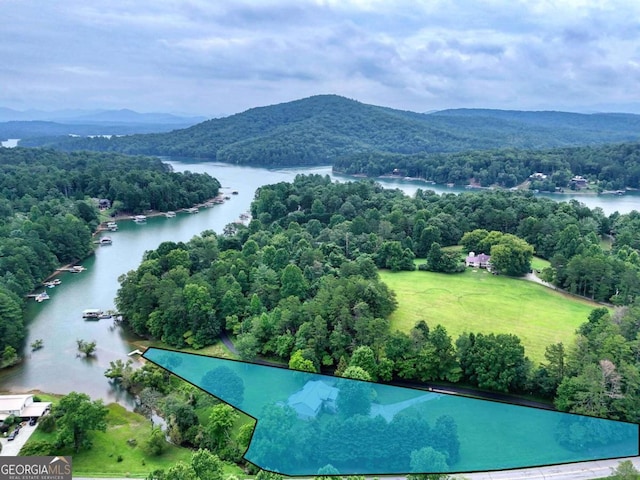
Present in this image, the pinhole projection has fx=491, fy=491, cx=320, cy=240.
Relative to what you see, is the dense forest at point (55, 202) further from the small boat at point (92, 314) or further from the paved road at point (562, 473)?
the paved road at point (562, 473)

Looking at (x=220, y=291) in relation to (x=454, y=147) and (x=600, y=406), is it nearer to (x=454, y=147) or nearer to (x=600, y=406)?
(x=600, y=406)

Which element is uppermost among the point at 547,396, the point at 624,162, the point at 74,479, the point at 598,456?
the point at 624,162

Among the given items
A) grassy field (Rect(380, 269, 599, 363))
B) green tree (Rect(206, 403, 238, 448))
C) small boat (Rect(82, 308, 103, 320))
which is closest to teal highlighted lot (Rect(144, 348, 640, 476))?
green tree (Rect(206, 403, 238, 448))

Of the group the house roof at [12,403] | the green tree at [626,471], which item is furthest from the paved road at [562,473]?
the house roof at [12,403]

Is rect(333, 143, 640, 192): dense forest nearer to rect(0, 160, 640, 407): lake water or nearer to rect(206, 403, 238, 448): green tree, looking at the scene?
rect(0, 160, 640, 407): lake water

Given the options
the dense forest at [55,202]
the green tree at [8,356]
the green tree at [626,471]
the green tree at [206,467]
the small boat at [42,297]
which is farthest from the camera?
the small boat at [42,297]

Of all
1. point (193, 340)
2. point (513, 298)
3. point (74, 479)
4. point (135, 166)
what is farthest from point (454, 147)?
point (74, 479)
